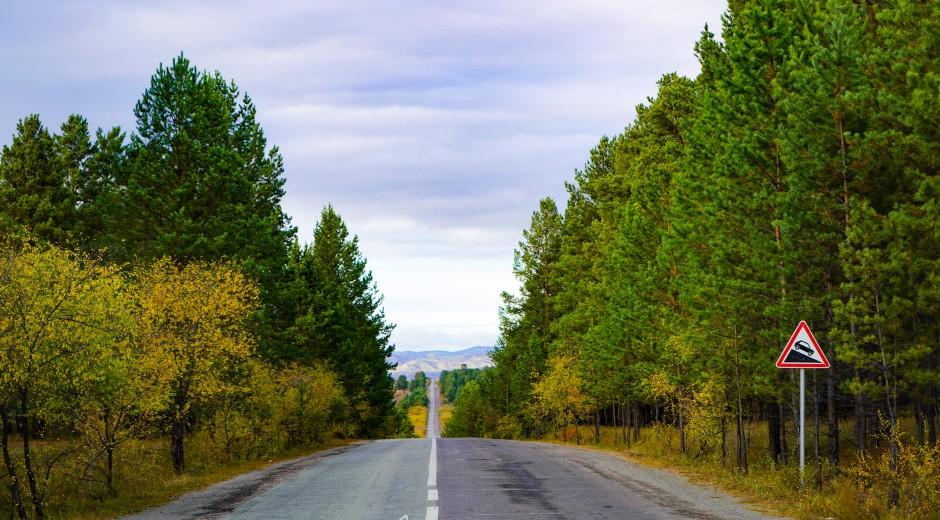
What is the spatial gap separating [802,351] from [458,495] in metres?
6.88

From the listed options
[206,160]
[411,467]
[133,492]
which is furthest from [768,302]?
[206,160]

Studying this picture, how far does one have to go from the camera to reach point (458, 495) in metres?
14.4

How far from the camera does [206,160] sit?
106ft

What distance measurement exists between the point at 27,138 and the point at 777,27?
41.7m

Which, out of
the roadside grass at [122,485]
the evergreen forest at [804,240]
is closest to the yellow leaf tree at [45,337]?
the roadside grass at [122,485]

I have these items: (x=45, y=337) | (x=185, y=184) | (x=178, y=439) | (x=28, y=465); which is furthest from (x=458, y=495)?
(x=185, y=184)

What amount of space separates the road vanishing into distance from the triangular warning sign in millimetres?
2799

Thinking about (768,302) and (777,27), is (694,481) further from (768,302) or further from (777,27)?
(777,27)

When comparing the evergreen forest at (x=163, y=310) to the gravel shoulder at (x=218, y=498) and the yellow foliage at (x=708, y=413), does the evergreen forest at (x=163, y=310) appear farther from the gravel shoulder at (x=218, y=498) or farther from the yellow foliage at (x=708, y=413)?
the yellow foliage at (x=708, y=413)

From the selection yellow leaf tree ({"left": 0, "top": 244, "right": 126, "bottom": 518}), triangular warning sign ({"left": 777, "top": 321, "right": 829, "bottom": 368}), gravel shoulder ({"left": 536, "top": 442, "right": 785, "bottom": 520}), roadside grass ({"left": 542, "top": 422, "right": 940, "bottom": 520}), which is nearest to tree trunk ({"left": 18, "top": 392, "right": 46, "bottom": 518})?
yellow leaf tree ({"left": 0, "top": 244, "right": 126, "bottom": 518})

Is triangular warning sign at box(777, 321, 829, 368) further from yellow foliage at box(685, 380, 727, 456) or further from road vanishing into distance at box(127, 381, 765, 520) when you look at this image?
yellow foliage at box(685, 380, 727, 456)

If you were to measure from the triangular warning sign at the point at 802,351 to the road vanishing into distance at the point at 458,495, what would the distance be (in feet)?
9.18

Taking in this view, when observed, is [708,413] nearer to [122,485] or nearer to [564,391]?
[122,485]

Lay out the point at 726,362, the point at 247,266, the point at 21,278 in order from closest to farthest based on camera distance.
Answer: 1. the point at 21,278
2. the point at 726,362
3. the point at 247,266
